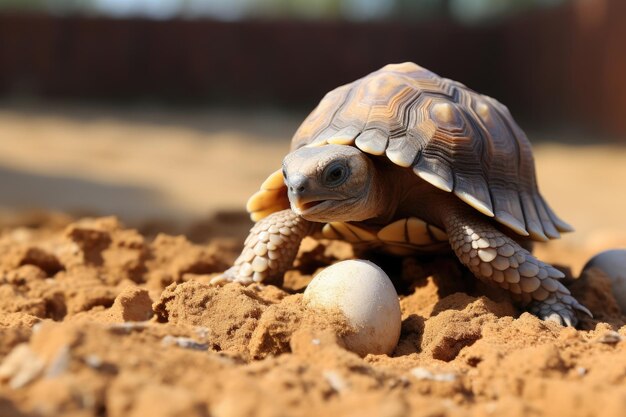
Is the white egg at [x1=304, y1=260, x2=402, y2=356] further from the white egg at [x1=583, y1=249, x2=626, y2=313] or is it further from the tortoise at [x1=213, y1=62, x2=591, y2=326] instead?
the white egg at [x1=583, y1=249, x2=626, y2=313]

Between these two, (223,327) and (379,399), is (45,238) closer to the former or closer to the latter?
(223,327)

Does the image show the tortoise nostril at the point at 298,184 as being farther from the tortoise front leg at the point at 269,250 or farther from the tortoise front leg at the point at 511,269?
the tortoise front leg at the point at 511,269

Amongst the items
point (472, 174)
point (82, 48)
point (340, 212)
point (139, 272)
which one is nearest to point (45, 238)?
point (139, 272)

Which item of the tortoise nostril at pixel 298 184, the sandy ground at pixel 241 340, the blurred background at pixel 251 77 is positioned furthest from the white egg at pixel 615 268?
the blurred background at pixel 251 77

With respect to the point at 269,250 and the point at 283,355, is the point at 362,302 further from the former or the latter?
the point at 269,250

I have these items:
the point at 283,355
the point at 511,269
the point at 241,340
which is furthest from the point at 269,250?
the point at 283,355
